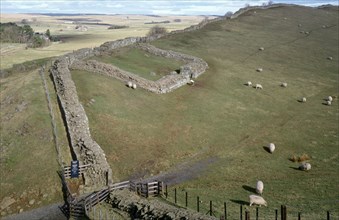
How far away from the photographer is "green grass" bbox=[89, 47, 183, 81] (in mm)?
62312

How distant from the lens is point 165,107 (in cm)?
5203

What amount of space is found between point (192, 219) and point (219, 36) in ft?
264

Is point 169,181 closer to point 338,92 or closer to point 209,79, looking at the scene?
point 209,79

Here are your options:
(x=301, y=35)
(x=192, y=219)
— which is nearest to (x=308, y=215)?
(x=192, y=219)

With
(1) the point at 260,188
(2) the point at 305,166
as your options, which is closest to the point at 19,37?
(2) the point at 305,166

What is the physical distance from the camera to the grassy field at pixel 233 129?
113 ft

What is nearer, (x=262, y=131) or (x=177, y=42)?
(x=262, y=131)

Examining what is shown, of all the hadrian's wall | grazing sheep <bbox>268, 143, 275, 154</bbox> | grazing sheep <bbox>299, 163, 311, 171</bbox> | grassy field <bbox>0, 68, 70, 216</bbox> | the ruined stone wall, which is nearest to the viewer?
grassy field <bbox>0, 68, 70, 216</bbox>

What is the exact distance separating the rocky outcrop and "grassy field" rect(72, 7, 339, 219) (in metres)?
4.11

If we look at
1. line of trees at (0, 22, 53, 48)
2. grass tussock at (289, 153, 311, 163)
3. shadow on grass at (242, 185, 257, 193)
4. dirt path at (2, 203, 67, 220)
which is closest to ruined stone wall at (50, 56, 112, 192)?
dirt path at (2, 203, 67, 220)

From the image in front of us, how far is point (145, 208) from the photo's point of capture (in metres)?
27.3

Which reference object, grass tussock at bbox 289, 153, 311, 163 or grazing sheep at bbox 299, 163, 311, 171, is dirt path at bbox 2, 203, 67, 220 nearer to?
grazing sheep at bbox 299, 163, 311, 171

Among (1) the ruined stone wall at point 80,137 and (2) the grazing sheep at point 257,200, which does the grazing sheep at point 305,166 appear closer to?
(2) the grazing sheep at point 257,200

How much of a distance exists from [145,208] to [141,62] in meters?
43.1
